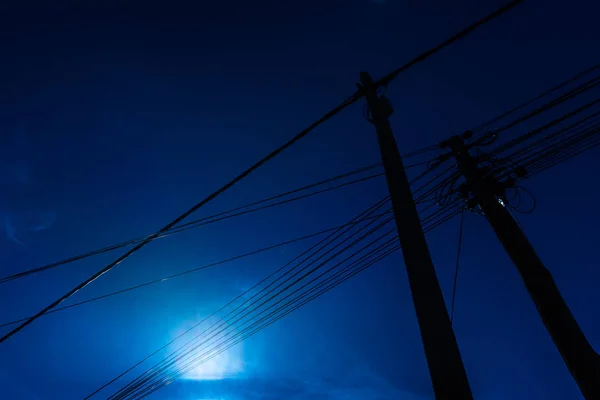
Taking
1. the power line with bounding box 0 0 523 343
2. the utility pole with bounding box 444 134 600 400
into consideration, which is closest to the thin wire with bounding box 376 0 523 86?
the power line with bounding box 0 0 523 343

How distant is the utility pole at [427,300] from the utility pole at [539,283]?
3.53 metres

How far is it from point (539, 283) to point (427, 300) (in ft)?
12.8

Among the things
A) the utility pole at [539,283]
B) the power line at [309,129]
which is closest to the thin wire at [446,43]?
the power line at [309,129]

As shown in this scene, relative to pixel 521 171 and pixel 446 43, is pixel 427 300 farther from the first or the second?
pixel 521 171

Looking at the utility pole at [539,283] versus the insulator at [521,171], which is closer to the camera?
the utility pole at [539,283]

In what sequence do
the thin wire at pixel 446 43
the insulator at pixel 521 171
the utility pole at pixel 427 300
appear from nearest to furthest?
the utility pole at pixel 427 300, the thin wire at pixel 446 43, the insulator at pixel 521 171

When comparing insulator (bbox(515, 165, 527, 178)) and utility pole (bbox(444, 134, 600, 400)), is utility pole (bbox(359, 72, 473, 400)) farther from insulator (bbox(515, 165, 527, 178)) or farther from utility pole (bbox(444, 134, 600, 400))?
insulator (bbox(515, 165, 527, 178))

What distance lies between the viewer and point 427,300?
9.87 feet

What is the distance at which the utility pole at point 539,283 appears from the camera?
4.77 metres

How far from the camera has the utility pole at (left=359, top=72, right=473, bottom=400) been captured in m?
2.65

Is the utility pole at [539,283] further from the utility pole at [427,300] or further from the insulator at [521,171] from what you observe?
the utility pole at [427,300]

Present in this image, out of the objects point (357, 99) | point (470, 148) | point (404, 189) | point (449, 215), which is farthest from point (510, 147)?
point (404, 189)

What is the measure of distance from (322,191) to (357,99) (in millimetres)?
2259

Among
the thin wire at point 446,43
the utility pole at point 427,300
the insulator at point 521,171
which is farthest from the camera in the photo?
the insulator at point 521,171
